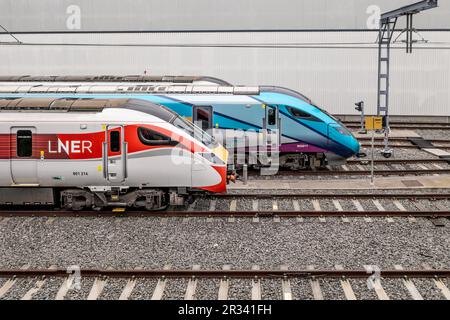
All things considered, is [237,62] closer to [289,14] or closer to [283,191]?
[289,14]

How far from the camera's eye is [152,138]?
15.5 metres

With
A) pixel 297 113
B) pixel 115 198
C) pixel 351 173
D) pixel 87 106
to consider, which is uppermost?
pixel 87 106

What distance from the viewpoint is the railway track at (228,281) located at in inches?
431

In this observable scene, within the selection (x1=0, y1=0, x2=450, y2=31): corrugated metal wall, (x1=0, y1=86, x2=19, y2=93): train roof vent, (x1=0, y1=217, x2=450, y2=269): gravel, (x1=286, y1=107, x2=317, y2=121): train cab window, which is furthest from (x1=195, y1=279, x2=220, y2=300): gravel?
(x1=0, y1=0, x2=450, y2=31): corrugated metal wall

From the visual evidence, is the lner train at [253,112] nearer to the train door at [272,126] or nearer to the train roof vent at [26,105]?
the train door at [272,126]

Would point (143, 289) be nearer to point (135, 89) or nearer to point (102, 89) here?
point (135, 89)

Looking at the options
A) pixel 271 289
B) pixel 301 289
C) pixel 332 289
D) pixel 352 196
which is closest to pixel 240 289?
pixel 271 289

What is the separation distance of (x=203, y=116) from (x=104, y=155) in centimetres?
575

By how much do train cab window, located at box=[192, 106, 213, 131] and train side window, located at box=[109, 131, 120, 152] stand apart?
17.6 ft

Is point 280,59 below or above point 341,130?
above

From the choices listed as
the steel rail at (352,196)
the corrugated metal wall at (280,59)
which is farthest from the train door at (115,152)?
the corrugated metal wall at (280,59)

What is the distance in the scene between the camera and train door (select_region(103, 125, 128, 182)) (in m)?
15.4

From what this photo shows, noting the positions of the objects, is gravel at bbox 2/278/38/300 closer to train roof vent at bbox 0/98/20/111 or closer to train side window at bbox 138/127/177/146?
train side window at bbox 138/127/177/146

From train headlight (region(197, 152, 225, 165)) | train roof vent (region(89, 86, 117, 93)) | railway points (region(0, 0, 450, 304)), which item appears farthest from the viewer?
train roof vent (region(89, 86, 117, 93))
